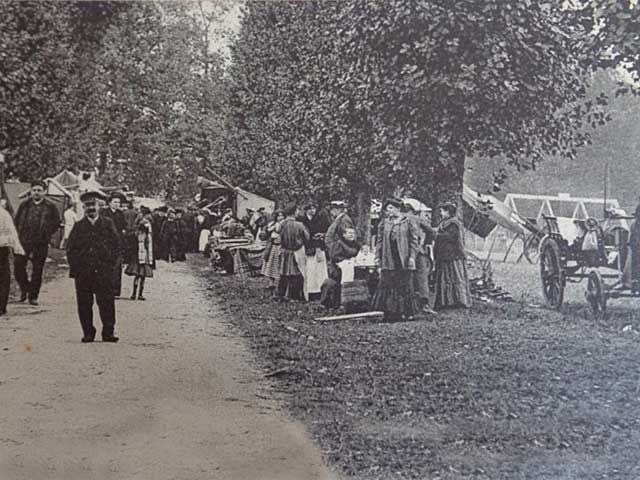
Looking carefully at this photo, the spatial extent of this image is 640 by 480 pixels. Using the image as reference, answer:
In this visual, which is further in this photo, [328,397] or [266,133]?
[266,133]

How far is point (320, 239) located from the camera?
317 cm

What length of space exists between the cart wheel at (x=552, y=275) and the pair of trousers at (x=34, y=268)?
5.43 ft

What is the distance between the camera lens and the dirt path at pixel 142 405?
285 centimetres

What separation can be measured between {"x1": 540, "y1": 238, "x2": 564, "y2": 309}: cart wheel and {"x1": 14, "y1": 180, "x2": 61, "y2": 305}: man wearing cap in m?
1.63

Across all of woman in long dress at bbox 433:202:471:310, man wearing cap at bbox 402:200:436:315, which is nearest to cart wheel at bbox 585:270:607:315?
woman in long dress at bbox 433:202:471:310

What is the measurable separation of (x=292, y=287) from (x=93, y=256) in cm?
68

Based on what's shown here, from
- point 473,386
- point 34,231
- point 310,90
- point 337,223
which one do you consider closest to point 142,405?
point 34,231

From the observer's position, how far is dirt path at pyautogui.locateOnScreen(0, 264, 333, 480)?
9.36 ft

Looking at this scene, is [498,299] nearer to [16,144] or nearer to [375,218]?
[375,218]

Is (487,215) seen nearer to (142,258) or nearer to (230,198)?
(230,198)

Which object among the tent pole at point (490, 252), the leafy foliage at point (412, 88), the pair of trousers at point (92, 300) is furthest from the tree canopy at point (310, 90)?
the pair of trousers at point (92, 300)

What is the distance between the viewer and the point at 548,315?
10.1 feet

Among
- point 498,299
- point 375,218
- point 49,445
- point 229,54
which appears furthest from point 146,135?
point 498,299

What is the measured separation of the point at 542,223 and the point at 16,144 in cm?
180
